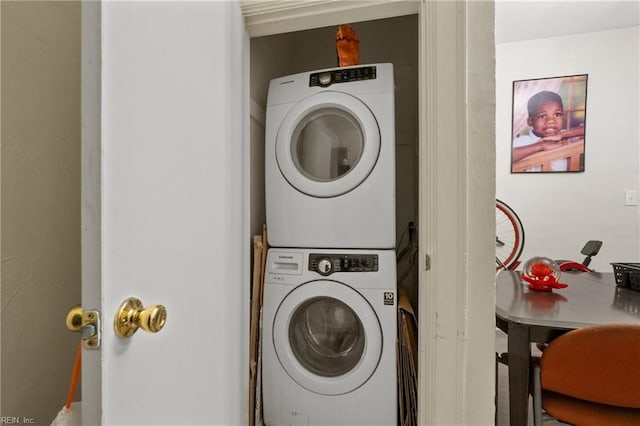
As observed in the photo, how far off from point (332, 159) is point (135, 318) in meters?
1.18

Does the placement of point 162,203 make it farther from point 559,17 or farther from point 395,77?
point 559,17

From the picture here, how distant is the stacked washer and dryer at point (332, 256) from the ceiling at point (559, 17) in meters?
1.98

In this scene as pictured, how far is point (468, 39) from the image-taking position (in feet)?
3.10

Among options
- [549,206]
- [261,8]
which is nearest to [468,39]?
[261,8]

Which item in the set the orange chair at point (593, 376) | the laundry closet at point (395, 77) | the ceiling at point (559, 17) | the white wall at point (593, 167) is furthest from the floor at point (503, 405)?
the ceiling at point (559, 17)

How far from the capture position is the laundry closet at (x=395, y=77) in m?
1.76

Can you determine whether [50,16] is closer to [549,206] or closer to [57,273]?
[57,273]

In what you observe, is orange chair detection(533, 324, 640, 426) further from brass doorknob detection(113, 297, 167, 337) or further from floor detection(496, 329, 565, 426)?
brass doorknob detection(113, 297, 167, 337)

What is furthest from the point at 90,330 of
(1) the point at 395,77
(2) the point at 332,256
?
(1) the point at 395,77

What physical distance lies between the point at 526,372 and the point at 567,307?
331 mm

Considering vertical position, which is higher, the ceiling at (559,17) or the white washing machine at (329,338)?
the ceiling at (559,17)

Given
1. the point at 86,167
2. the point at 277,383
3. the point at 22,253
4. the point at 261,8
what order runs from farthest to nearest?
the point at 277,383 < the point at 261,8 < the point at 22,253 < the point at 86,167

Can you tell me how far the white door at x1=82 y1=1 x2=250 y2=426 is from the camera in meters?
0.53

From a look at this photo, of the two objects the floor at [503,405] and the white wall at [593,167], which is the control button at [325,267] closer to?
the floor at [503,405]
